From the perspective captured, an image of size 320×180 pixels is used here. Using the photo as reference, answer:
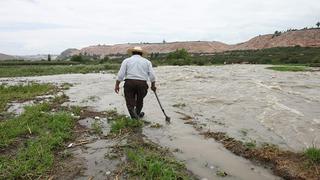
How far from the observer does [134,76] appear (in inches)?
354

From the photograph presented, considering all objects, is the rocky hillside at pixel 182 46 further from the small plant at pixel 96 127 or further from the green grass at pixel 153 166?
the green grass at pixel 153 166

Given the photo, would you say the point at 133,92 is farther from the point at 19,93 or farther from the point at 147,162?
the point at 19,93

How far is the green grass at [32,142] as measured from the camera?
5465 millimetres

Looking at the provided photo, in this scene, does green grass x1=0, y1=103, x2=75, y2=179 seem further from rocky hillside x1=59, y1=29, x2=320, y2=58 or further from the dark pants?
rocky hillside x1=59, y1=29, x2=320, y2=58

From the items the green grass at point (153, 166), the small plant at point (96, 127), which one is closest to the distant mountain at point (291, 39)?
the small plant at point (96, 127)

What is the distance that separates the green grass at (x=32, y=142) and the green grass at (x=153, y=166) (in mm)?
1291

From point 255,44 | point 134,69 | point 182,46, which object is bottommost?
point 134,69

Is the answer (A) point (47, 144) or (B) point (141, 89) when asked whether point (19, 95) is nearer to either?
(B) point (141, 89)

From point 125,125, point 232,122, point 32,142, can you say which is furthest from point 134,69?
point 32,142

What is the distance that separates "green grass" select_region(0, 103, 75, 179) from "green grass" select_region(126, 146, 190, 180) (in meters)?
1.29

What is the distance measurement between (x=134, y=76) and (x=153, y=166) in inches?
157

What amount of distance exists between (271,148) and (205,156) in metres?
1.27

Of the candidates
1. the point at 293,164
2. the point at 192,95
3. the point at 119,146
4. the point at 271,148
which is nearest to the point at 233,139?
the point at 271,148

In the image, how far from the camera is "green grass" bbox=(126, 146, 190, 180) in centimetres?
520
